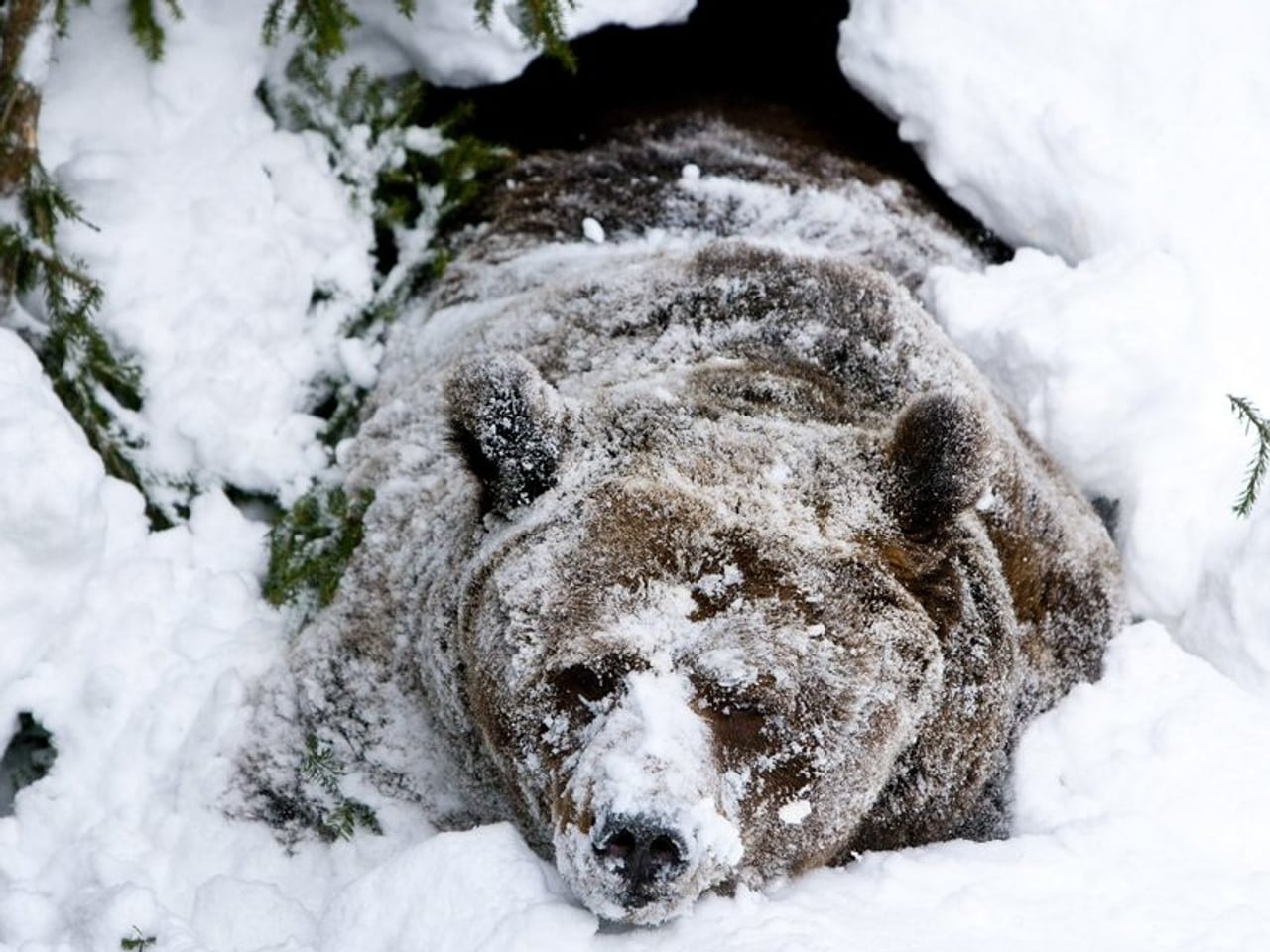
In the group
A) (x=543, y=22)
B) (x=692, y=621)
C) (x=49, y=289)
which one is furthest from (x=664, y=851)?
(x=543, y=22)

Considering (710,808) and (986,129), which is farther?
(986,129)

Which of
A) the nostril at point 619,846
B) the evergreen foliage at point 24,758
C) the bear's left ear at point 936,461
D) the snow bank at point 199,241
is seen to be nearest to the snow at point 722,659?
the snow bank at point 199,241

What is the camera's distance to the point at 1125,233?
5039 millimetres

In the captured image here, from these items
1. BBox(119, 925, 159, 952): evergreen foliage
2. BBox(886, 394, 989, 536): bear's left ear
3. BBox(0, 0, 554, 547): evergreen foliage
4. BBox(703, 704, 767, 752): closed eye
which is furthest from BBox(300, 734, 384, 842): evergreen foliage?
BBox(886, 394, 989, 536): bear's left ear

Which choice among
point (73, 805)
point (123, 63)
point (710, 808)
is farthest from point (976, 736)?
point (123, 63)

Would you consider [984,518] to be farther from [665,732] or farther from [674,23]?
[674,23]

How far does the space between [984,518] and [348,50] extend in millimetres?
2875

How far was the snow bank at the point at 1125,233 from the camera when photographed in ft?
15.0

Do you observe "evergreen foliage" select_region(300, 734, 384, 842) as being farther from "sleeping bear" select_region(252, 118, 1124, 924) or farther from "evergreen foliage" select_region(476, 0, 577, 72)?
"evergreen foliage" select_region(476, 0, 577, 72)

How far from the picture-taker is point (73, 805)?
4.12 meters

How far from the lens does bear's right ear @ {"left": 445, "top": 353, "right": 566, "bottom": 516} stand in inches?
142

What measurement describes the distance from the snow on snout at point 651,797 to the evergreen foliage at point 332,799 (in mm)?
1052

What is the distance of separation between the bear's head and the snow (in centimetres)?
20

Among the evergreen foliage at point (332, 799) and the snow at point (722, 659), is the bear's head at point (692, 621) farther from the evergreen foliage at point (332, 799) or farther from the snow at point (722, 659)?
the evergreen foliage at point (332, 799)
